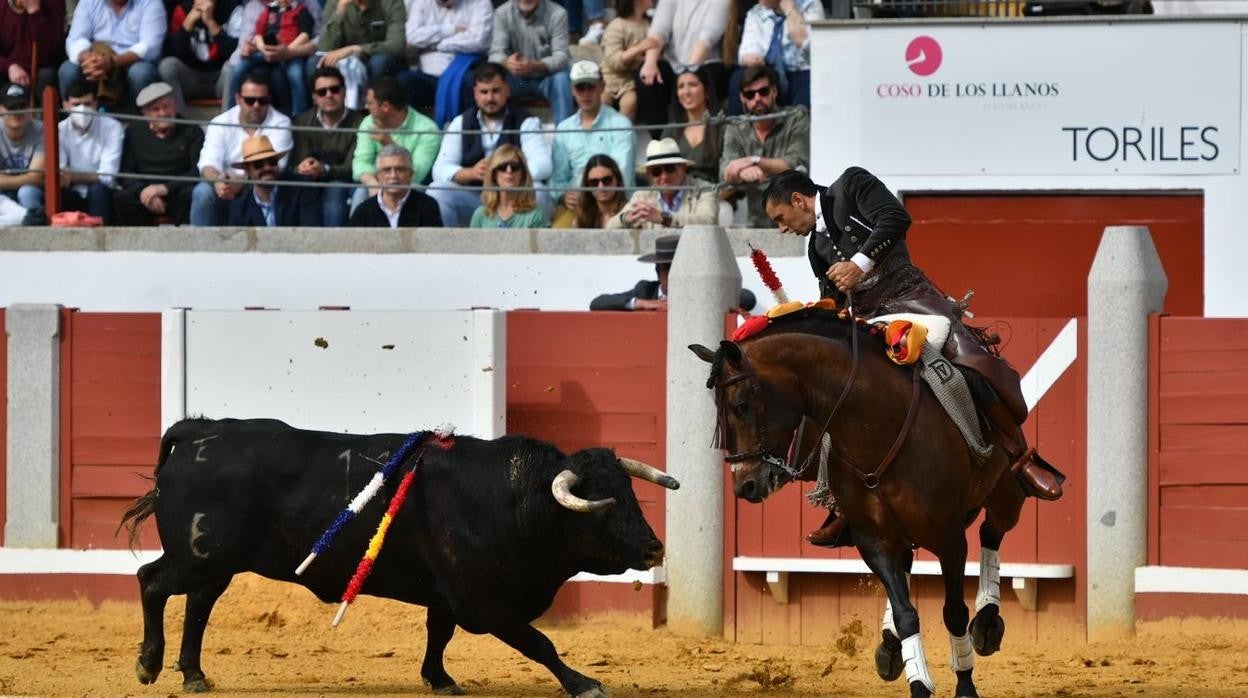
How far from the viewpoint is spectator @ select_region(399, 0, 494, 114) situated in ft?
42.9

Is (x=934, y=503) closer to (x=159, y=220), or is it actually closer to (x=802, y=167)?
(x=802, y=167)

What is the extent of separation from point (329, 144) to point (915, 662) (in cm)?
677

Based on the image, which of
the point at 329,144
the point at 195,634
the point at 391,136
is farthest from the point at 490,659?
the point at 329,144

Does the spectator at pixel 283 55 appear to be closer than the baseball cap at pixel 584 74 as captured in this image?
No

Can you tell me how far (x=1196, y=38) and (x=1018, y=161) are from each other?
3.72 ft

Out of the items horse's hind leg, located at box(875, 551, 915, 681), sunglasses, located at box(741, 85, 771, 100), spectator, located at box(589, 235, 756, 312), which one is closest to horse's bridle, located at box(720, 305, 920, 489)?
horse's hind leg, located at box(875, 551, 915, 681)

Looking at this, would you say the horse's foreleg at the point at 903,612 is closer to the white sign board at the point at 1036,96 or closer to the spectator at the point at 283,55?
the white sign board at the point at 1036,96

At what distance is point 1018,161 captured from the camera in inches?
460

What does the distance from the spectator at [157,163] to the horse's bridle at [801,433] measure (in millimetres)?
6482

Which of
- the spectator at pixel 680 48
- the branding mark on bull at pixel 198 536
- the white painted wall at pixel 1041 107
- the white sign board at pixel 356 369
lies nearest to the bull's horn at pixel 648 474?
the branding mark on bull at pixel 198 536

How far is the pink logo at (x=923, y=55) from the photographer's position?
11711mm

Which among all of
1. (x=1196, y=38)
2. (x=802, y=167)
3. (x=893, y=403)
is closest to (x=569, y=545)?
(x=893, y=403)

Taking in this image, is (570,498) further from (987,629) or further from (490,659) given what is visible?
(490,659)

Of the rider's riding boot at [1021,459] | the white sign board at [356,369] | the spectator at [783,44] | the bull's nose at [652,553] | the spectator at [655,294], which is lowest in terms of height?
the bull's nose at [652,553]
